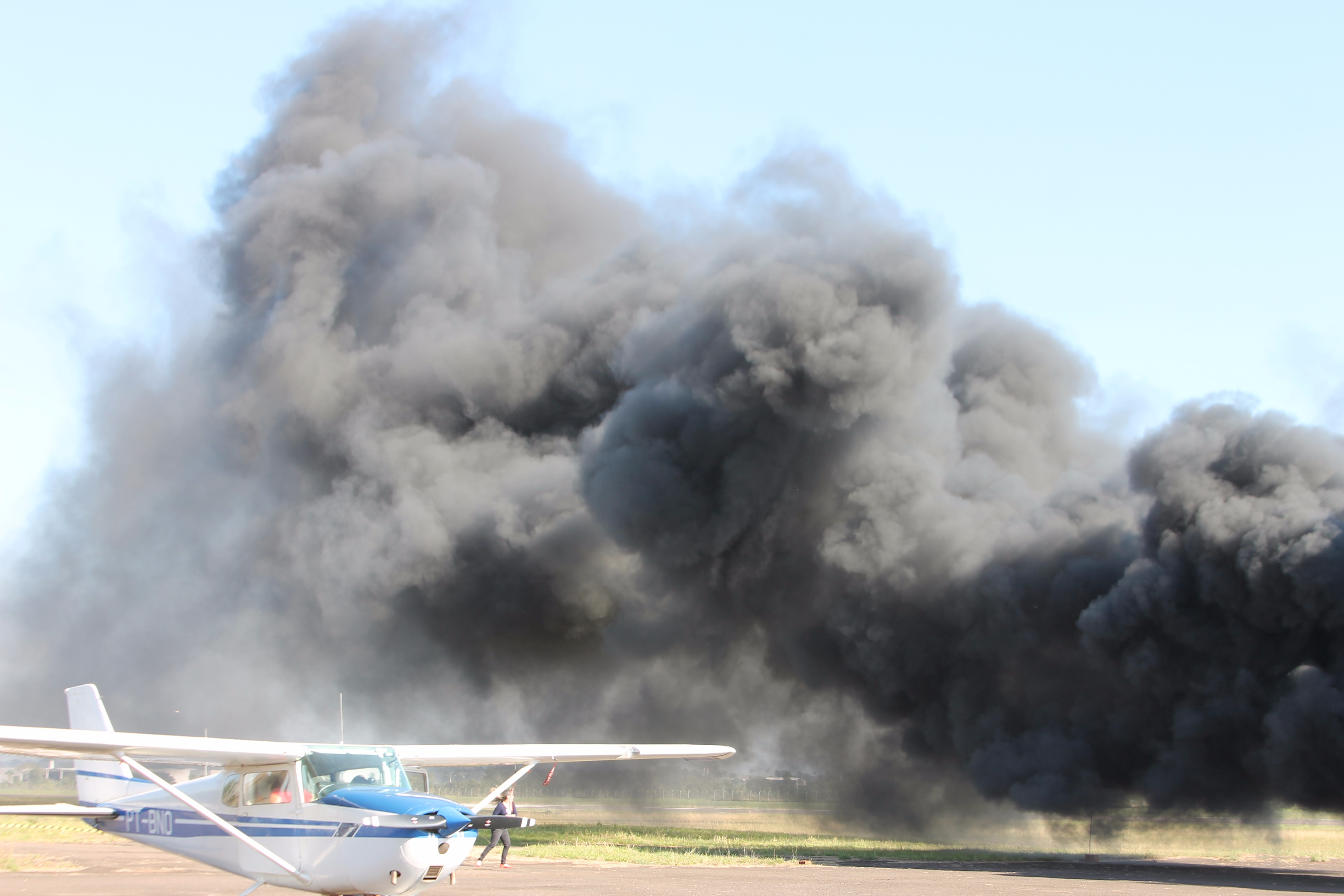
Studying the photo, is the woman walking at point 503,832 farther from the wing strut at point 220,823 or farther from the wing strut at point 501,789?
the wing strut at point 220,823

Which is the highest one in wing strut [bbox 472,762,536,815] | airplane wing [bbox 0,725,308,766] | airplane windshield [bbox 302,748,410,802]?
airplane wing [bbox 0,725,308,766]

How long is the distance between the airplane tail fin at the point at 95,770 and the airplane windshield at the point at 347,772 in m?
4.78

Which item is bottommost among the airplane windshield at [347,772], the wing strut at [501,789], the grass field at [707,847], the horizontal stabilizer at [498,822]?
the grass field at [707,847]

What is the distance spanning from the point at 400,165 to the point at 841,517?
2950cm

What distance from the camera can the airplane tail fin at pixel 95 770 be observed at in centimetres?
1712

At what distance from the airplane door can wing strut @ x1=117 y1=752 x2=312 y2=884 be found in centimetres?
7

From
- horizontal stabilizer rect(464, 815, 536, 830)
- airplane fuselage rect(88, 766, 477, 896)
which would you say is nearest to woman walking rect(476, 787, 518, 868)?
horizontal stabilizer rect(464, 815, 536, 830)

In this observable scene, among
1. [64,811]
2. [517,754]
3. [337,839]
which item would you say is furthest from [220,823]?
[517,754]

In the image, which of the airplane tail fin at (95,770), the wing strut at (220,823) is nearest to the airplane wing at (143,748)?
the wing strut at (220,823)

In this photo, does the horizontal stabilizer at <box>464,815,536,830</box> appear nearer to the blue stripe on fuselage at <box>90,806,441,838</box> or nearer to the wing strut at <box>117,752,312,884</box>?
the blue stripe on fuselage at <box>90,806,441,838</box>

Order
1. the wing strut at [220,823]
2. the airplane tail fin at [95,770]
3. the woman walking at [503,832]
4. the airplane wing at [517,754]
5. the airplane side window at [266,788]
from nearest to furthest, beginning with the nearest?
the wing strut at [220,823]
the airplane side window at [266,788]
the airplane wing at [517,754]
the woman walking at [503,832]
the airplane tail fin at [95,770]

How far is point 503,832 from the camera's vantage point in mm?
22125

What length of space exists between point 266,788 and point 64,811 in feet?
12.6

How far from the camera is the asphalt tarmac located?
59.5 ft
